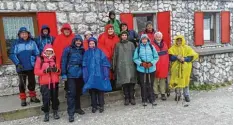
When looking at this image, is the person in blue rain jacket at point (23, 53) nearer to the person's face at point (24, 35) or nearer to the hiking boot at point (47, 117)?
the person's face at point (24, 35)

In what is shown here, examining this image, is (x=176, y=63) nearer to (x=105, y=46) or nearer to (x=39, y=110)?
(x=105, y=46)

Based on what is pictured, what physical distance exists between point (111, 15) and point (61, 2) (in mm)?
1695

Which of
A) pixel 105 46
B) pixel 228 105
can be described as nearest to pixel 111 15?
pixel 105 46

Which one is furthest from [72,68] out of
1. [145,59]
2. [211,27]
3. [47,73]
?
[211,27]

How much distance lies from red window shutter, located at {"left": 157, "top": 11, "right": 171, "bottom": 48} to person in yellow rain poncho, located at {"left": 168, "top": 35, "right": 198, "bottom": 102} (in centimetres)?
272

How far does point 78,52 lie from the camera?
4.38 meters

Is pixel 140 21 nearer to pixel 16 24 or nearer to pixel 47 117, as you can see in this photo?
pixel 16 24

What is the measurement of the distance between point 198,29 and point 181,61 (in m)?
4.26

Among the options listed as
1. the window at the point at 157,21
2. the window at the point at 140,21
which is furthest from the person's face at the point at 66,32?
the window at the point at 140,21

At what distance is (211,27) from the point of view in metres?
9.66

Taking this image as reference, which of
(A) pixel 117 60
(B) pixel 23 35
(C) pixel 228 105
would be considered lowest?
(C) pixel 228 105

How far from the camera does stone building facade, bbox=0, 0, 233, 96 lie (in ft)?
19.2

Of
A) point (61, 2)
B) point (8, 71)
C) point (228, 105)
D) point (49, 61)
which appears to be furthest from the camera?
point (61, 2)

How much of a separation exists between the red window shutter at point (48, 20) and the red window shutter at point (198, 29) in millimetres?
5087
